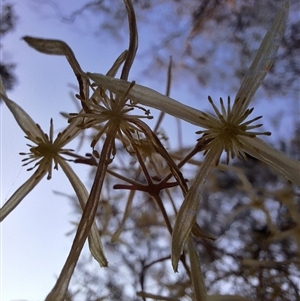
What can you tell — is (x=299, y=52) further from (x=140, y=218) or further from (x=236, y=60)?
(x=140, y=218)

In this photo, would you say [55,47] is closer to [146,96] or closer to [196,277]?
[146,96]

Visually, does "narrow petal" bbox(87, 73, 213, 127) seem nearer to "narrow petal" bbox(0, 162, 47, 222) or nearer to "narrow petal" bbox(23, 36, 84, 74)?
"narrow petal" bbox(23, 36, 84, 74)

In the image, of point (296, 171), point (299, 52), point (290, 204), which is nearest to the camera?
point (296, 171)

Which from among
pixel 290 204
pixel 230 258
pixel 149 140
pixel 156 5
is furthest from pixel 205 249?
pixel 156 5

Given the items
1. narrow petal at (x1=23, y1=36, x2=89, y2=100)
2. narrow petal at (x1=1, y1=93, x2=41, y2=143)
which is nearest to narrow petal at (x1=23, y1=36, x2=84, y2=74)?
narrow petal at (x1=23, y1=36, x2=89, y2=100)

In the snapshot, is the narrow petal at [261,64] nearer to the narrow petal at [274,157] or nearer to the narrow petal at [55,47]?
the narrow petal at [274,157]

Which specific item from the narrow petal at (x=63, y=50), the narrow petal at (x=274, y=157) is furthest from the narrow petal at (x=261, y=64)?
the narrow petal at (x=63, y=50)
